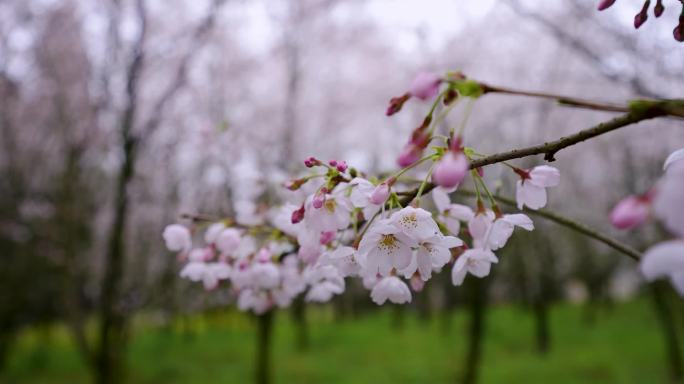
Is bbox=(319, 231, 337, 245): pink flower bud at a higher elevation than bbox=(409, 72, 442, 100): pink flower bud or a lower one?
lower

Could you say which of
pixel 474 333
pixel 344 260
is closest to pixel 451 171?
pixel 344 260

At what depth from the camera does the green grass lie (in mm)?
7320

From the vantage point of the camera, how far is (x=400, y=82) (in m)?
13.3

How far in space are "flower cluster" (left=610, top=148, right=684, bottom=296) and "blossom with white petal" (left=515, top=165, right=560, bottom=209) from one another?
0.38 metres

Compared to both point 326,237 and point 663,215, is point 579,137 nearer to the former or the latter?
point 663,215

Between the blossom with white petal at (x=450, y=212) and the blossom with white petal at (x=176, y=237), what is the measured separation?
0.65m

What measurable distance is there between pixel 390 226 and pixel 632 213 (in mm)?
343

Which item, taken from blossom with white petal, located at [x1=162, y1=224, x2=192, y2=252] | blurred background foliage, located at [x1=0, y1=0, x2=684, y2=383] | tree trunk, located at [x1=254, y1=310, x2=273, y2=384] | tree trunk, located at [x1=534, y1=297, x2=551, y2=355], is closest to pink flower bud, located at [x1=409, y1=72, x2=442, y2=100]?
blossom with white petal, located at [x1=162, y1=224, x2=192, y2=252]

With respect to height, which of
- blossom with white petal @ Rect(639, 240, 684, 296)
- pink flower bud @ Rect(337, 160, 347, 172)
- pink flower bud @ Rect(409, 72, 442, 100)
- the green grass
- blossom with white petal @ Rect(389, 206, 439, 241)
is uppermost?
pink flower bud @ Rect(409, 72, 442, 100)

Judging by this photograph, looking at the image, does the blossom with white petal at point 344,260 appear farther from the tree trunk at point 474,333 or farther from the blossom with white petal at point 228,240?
the tree trunk at point 474,333

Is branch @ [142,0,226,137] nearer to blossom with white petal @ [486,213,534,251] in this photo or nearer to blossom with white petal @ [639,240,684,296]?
blossom with white petal @ [486,213,534,251]

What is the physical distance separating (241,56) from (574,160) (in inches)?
368

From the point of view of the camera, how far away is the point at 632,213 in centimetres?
49

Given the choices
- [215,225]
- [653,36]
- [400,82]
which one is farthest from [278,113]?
[215,225]
